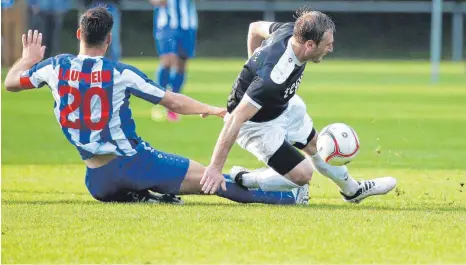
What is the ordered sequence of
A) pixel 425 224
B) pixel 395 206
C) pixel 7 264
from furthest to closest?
pixel 395 206 → pixel 425 224 → pixel 7 264

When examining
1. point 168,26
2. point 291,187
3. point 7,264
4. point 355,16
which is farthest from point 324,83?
point 7,264

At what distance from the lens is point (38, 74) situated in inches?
329

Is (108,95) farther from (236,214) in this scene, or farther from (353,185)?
(353,185)

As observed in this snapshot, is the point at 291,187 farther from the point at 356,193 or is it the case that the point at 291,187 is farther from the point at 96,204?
the point at 96,204

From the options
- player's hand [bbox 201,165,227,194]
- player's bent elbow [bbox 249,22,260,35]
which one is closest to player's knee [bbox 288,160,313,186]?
player's hand [bbox 201,165,227,194]

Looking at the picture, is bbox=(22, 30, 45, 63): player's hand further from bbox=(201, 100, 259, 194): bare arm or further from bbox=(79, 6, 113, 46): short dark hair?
bbox=(201, 100, 259, 194): bare arm

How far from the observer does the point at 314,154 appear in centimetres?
911

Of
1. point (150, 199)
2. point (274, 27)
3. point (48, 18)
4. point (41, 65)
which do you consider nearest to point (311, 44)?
point (274, 27)

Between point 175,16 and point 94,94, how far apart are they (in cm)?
1062

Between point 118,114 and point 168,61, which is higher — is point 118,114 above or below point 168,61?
below

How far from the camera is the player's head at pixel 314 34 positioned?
8109 millimetres

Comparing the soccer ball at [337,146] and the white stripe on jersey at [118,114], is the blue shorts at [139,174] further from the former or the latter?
the soccer ball at [337,146]

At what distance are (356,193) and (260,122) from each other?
0.89 meters

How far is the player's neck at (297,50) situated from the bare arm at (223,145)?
1.57 feet
